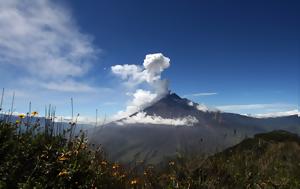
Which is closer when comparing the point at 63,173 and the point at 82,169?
the point at 63,173

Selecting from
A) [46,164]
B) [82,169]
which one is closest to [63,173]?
[46,164]

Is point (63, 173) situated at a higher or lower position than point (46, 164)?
lower

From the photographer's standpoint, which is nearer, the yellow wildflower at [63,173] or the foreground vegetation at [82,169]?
the yellow wildflower at [63,173]

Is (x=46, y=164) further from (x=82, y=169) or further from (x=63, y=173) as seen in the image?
(x=82, y=169)

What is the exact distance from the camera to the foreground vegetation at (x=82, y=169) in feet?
18.3

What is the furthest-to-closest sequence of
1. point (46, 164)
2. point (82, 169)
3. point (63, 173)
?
1. point (82, 169)
2. point (46, 164)
3. point (63, 173)

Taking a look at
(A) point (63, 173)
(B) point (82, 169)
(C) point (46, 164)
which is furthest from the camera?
(B) point (82, 169)

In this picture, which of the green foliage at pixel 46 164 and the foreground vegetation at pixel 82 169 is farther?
the foreground vegetation at pixel 82 169

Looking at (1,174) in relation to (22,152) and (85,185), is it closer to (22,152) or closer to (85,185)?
(22,152)

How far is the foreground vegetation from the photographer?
18.3 feet

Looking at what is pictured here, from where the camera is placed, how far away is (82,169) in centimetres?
611

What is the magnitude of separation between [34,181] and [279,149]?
412 inches

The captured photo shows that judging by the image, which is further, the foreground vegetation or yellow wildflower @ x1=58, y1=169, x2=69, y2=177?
the foreground vegetation

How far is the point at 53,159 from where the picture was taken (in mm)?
6262
